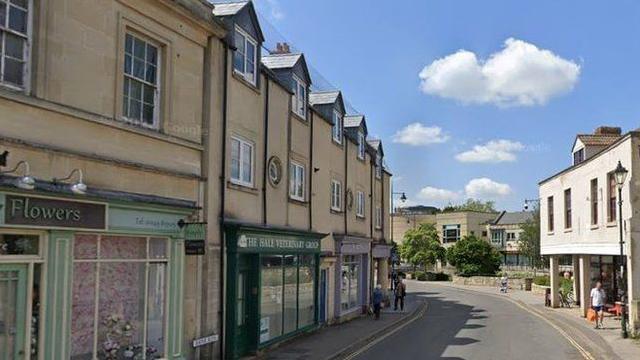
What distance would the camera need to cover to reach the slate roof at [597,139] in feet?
110

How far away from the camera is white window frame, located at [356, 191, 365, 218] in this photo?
32.1 m

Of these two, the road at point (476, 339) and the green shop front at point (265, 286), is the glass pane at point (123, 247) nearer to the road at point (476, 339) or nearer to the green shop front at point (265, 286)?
the green shop front at point (265, 286)

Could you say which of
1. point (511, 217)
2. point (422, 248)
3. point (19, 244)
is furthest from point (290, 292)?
point (511, 217)

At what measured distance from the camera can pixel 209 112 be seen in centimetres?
1546

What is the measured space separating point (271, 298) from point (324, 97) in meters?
11.9

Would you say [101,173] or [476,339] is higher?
A: [101,173]

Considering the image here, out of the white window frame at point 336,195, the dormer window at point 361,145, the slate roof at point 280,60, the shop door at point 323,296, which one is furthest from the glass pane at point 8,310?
the dormer window at point 361,145

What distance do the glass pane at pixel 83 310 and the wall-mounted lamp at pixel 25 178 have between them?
1.94 meters

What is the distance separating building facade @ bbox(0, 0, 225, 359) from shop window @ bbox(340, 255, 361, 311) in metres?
14.6

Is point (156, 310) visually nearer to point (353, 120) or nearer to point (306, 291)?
point (306, 291)

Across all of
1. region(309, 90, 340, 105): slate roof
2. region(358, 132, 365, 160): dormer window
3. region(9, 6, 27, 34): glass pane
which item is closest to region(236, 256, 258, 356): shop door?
region(9, 6, 27, 34): glass pane

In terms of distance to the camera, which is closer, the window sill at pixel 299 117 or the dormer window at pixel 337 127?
the window sill at pixel 299 117

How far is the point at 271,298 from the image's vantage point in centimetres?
1909

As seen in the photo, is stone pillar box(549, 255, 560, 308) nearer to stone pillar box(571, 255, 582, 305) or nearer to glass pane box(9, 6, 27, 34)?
stone pillar box(571, 255, 582, 305)
